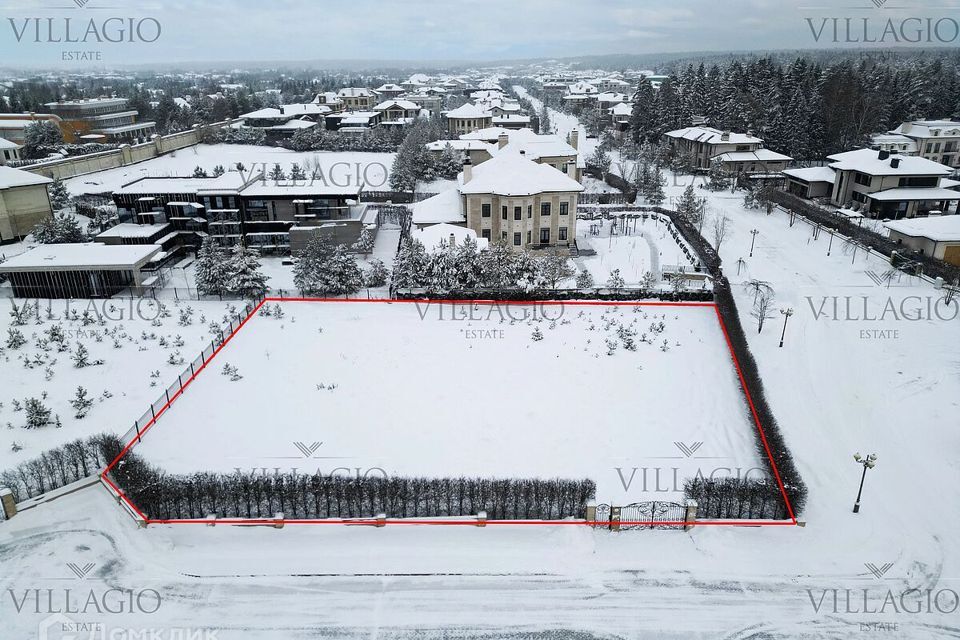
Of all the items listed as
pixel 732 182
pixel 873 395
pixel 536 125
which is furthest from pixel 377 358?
pixel 536 125

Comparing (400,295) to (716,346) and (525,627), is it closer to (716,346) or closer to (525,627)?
(716,346)

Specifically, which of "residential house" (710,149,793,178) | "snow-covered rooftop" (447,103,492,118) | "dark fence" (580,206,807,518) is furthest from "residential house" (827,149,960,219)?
"snow-covered rooftop" (447,103,492,118)

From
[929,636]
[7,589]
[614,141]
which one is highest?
[614,141]

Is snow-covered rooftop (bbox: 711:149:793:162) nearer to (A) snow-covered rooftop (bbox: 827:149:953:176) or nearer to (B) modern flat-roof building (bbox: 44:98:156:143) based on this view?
(A) snow-covered rooftop (bbox: 827:149:953:176)

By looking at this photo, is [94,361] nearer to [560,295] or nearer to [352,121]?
[560,295]

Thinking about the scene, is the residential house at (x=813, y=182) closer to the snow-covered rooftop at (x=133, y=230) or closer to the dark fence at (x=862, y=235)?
the dark fence at (x=862, y=235)

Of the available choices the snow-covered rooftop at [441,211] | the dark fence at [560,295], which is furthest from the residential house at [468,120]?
the dark fence at [560,295]
